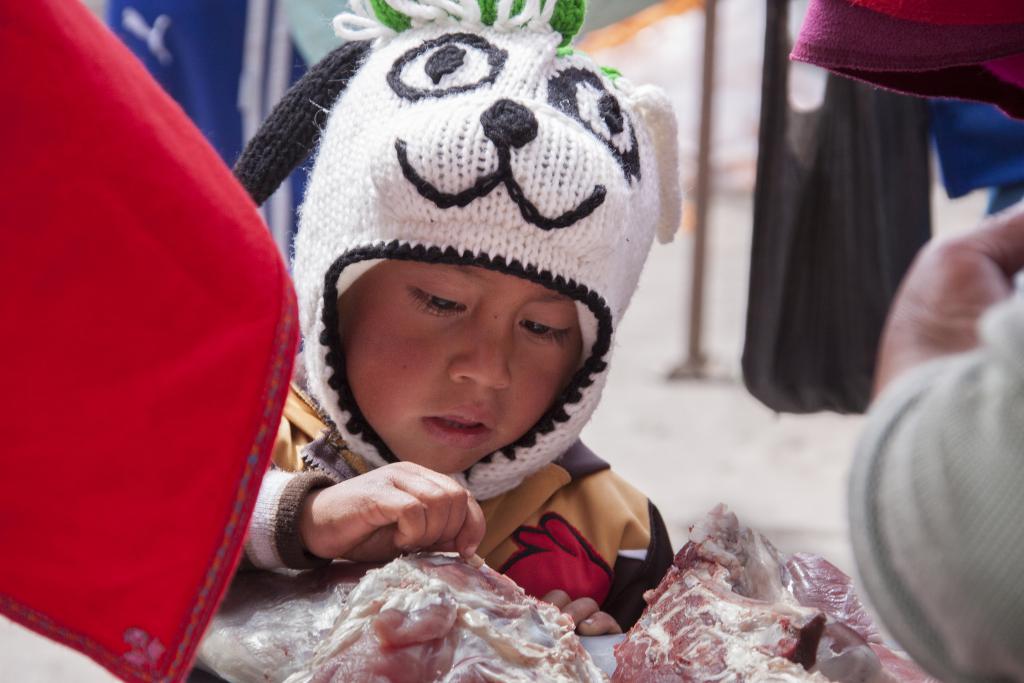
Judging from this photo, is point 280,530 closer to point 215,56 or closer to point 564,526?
point 564,526

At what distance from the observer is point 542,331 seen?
1.52 meters

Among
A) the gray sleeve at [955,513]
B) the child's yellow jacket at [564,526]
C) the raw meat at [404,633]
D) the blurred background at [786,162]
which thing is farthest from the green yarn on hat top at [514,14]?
the gray sleeve at [955,513]

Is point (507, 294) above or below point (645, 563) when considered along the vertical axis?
above

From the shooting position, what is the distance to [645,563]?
1.56 m

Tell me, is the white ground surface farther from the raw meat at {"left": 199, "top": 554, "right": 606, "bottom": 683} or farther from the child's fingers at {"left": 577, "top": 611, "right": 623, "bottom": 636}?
the raw meat at {"left": 199, "top": 554, "right": 606, "bottom": 683}

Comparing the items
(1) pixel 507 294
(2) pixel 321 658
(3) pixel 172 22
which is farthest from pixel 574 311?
(3) pixel 172 22

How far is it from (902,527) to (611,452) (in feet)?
11.2

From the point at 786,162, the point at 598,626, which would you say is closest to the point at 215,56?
the point at 786,162

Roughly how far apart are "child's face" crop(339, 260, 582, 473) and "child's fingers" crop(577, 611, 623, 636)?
0.25 metres

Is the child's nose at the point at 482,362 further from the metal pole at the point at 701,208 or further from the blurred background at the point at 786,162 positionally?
the metal pole at the point at 701,208

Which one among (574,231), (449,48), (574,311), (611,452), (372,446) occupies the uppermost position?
(449,48)

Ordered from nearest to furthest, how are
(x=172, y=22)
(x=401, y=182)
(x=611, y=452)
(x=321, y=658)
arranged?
(x=321, y=658) < (x=401, y=182) < (x=172, y=22) < (x=611, y=452)

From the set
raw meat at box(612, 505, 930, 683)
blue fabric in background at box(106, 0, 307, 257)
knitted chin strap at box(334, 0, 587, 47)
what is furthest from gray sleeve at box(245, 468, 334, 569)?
blue fabric in background at box(106, 0, 307, 257)

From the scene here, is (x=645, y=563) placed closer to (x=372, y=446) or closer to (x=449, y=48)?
(x=372, y=446)
